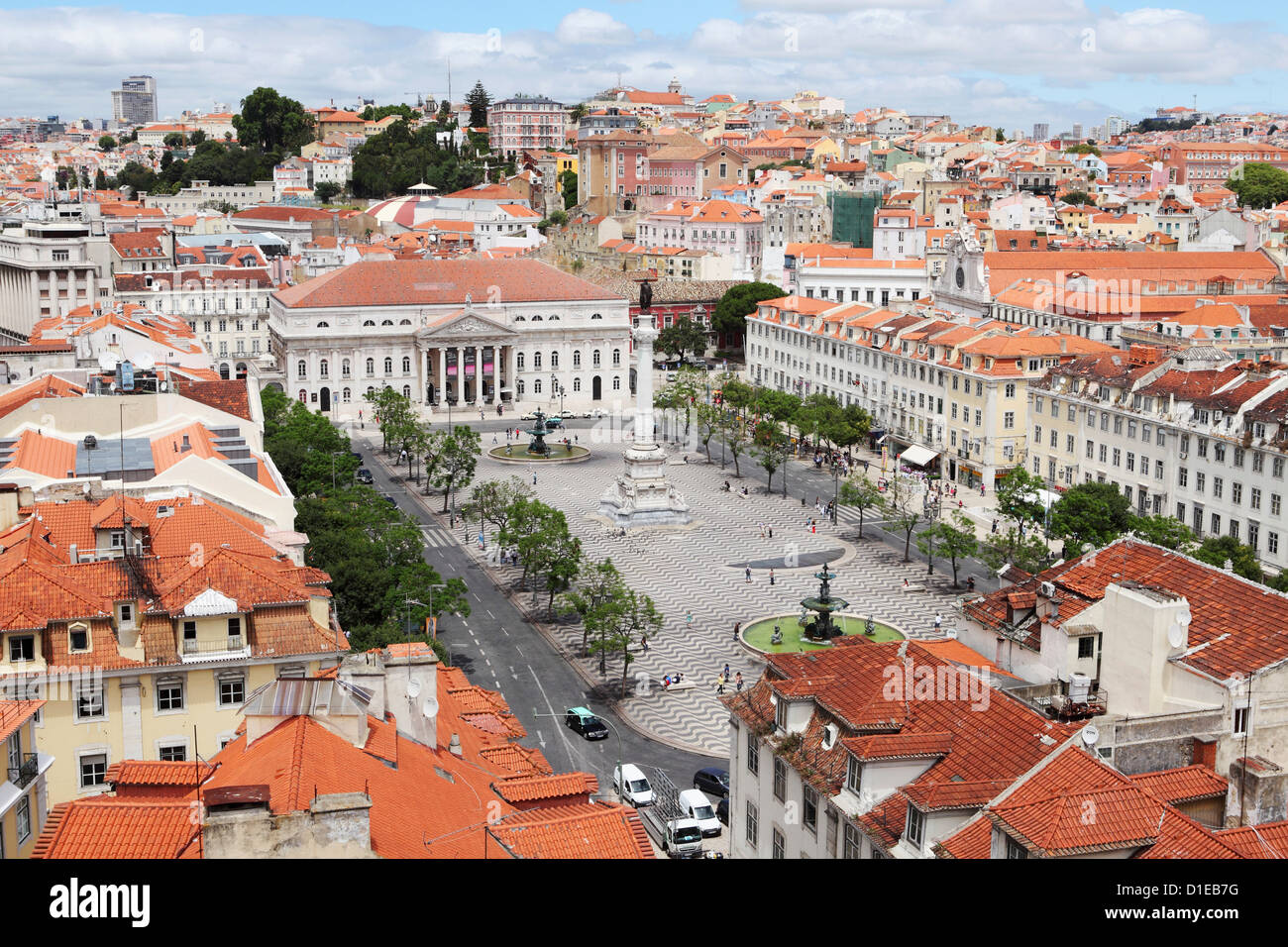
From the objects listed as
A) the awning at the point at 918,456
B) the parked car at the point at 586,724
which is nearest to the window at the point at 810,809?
the parked car at the point at 586,724

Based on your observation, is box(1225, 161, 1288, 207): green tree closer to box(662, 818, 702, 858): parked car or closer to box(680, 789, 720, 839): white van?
box(680, 789, 720, 839): white van

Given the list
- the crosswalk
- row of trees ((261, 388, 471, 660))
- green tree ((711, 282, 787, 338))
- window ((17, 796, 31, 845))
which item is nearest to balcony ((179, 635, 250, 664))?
window ((17, 796, 31, 845))

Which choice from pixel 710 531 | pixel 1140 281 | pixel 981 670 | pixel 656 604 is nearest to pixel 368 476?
pixel 710 531

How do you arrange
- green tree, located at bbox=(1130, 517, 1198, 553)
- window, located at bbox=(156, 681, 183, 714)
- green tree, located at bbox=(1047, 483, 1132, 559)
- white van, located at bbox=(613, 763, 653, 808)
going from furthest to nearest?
1. green tree, located at bbox=(1047, 483, 1132, 559)
2. green tree, located at bbox=(1130, 517, 1198, 553)
3. white van, located at bbox=(613, 763, 653, 808)
4. window, located at bbox=(156, 681, 183, 714)

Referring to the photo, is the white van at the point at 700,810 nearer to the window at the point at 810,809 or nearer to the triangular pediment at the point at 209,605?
the window at the point at 810,809

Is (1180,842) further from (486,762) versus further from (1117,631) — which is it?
(486,762)

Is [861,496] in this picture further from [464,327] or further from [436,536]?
[464,327]

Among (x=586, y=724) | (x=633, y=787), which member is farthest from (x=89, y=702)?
(x=586, y=724)
